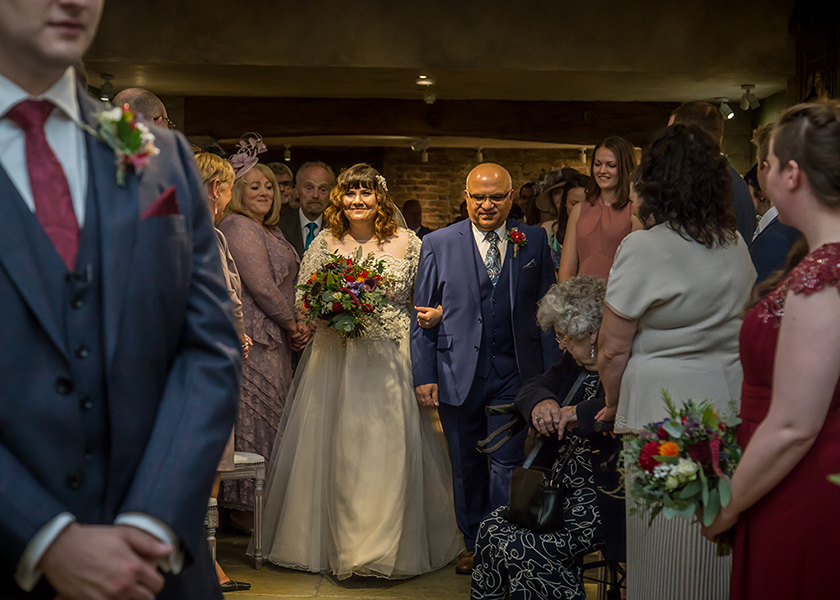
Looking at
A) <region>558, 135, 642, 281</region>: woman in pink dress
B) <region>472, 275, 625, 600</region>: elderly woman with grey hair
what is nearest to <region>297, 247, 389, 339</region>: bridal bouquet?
<region>558, 135, 642, 281</region>: woman in pink dress

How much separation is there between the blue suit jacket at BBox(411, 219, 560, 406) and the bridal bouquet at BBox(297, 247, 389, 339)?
0.22 m

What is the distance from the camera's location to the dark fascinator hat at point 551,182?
18.8 feet

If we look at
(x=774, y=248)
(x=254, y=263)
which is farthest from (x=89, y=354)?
(x=254, y=263)

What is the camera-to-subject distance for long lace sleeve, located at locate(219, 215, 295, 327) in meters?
4.74

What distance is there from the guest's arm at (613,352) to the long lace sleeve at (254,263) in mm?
2335

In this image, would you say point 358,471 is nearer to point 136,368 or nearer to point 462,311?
point 462,311

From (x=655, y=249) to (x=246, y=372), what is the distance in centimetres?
274

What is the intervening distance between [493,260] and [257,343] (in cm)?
138

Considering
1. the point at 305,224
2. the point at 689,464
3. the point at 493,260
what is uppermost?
the point at 305,224

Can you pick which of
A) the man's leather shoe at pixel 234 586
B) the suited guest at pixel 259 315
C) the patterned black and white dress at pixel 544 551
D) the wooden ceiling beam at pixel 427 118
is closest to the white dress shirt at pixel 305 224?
the suited guest at pixel 259 315

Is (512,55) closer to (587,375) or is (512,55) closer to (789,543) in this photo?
(587,375)

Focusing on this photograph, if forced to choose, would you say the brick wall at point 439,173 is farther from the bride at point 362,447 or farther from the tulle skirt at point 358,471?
the tulle skirt at point 358,471

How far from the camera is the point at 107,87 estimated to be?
8.09m

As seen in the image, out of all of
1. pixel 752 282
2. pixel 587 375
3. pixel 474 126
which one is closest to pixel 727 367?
pixel 752 282
